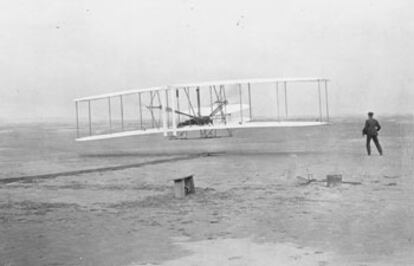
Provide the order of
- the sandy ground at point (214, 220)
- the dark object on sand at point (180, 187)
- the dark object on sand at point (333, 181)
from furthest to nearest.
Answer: the dark object on sand at point (333, 181), the dark object on sand at point (180, 187), the sandy ground at point (214, 220)

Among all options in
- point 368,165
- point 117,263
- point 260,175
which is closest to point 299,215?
point 117,263

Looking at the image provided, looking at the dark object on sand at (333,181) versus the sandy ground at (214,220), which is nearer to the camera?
the sandy ground at (214,220)

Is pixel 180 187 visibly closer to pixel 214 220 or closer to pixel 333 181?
pixel 214 220

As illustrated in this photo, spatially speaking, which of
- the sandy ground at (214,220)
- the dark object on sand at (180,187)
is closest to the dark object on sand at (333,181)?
the sandy ground at (214,220)

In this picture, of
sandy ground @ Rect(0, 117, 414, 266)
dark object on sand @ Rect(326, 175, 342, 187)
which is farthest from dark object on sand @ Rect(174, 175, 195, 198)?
dark object on sand @ Rect(326, 175, 342, 187)

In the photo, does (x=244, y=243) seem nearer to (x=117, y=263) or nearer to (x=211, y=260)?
(x=211, y=260)

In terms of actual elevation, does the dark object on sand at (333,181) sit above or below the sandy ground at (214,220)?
above

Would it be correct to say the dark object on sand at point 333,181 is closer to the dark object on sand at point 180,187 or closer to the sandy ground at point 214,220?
the sandy ground at point 214,220

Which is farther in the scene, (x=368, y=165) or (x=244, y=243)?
(x=368, y=165)

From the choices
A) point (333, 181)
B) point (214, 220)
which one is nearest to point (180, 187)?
point (214, 220)

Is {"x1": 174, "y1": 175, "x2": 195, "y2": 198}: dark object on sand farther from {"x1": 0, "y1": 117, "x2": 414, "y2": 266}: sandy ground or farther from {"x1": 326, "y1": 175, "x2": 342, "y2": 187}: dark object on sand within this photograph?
{"x1": 326, "y1": 175, "x2": 342, "y2": 187}: dark object on sand

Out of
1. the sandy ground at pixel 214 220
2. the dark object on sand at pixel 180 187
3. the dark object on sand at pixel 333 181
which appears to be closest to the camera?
the sandy ground at pixel 214 220
